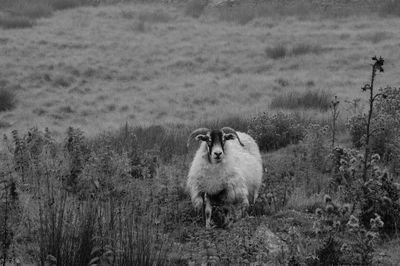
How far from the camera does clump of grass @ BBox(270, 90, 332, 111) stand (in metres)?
14.4

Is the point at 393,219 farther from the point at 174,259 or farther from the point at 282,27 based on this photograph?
the point at 282,27

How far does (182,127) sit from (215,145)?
210 inches

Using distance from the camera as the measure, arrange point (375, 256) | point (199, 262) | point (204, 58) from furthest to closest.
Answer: point (204, 58) → point (375, 256) → point (199, 262)

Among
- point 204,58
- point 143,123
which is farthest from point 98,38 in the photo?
point 143,123

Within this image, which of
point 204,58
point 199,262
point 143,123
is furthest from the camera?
point 204,58

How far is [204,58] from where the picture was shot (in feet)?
63.2

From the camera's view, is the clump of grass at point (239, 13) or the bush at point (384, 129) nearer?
the bush at point (384, 129)

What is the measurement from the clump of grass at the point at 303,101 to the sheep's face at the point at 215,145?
6.65 m

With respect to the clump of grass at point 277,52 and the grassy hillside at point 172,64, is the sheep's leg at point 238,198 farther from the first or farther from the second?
the clump of grass at point 277,52

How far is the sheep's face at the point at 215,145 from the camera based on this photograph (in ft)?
25.3

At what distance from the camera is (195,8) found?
27516 millimetres

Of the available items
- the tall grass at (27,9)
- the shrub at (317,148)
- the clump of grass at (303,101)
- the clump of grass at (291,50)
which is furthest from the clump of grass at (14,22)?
the shrub at (317,148)

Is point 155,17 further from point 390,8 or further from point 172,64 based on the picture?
point 390,8

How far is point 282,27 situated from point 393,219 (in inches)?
666
